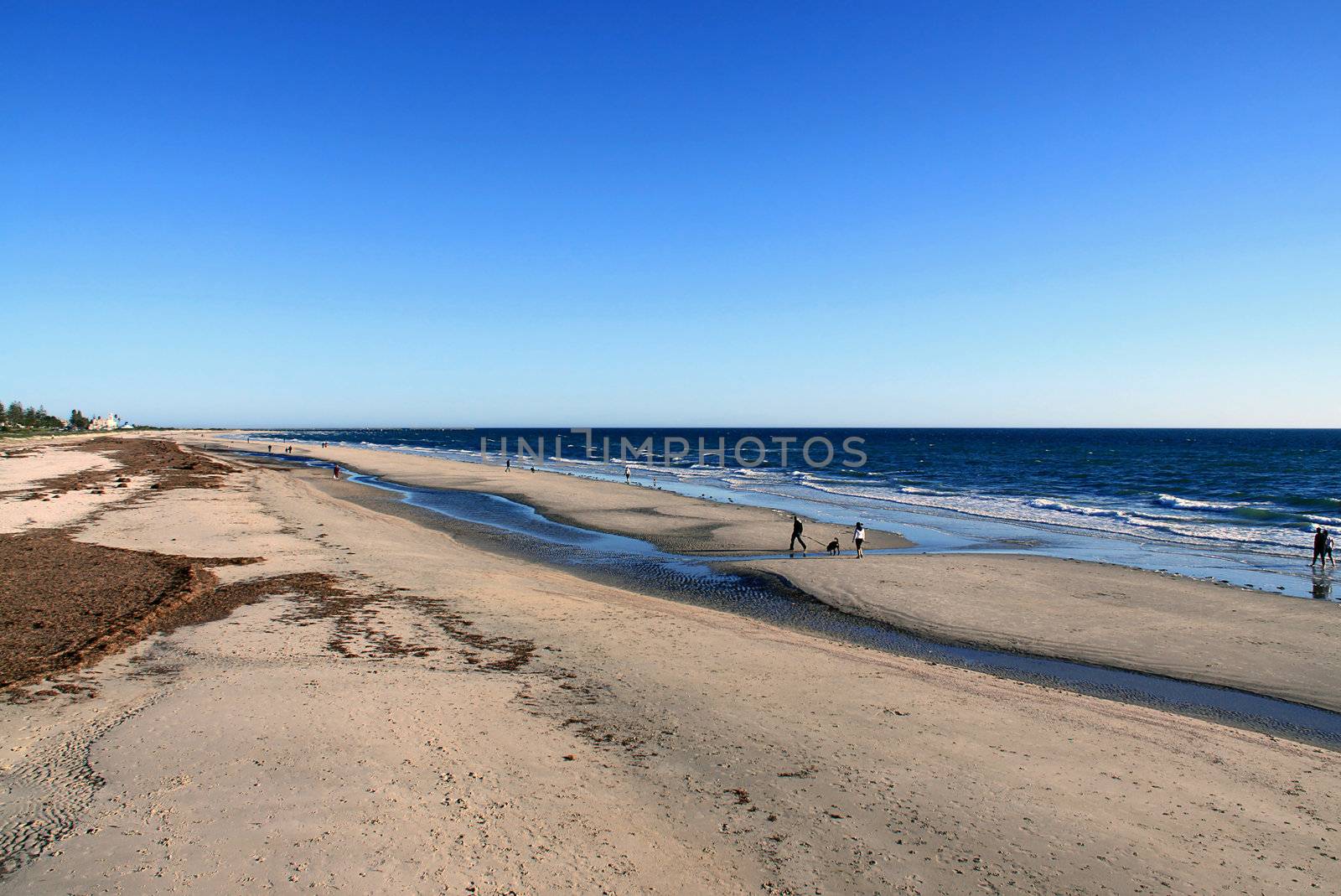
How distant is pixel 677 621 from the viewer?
52.0 feet

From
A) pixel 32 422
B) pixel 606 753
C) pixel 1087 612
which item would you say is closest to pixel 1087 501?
pixel 1087 612

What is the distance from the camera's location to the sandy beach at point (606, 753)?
6578mm

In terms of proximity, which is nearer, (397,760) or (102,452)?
(397,760)

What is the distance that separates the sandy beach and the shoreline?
0.15 metres

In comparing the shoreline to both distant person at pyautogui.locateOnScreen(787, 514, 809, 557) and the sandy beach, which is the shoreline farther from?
distant person at pyautogui.locateOnScreen(787, 514, 809, 557)

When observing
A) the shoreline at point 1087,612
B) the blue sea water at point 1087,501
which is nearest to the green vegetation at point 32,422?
the blue sea water at point 1087,501

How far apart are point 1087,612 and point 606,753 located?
1489 cm

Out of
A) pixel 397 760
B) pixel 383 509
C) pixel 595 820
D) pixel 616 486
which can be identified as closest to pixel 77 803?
pixel 397 760

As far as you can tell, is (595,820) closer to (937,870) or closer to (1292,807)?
(937,870)

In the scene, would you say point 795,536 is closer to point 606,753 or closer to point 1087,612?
point 1087,612

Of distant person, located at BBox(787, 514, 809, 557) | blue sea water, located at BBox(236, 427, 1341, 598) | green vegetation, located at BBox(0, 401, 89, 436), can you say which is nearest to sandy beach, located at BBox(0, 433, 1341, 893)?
distant person, located at BBox(787, 514, 809, 557)

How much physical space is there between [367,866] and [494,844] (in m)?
1.14

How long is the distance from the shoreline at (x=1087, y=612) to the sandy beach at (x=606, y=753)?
5.9 inches

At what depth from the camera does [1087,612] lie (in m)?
18.0
